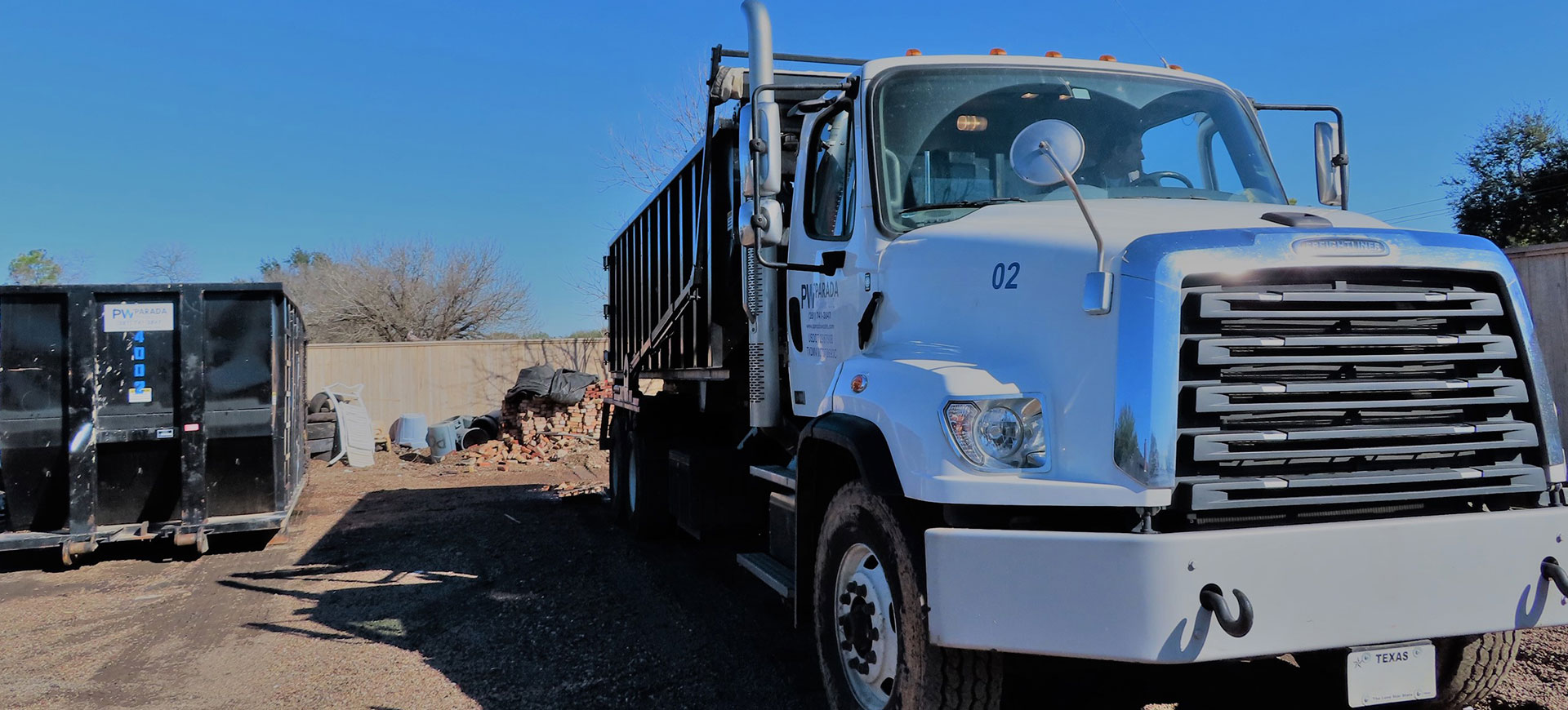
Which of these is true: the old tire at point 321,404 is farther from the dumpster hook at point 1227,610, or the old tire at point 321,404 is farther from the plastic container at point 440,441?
the dumpster hook at point 1227,610

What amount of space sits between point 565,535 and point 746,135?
5257 mm

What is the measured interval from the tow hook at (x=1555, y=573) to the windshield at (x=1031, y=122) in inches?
73.3

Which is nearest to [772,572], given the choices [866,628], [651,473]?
[866,628]

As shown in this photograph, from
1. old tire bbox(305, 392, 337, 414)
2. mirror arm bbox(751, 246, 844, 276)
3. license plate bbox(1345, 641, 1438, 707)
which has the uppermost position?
mirror arm bbox(751, 246, 844, 276)

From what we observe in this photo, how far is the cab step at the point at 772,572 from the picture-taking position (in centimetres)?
454

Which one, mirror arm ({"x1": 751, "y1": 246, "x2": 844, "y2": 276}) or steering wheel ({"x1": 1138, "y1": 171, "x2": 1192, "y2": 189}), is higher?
steering wheel ({"x1": 1138, "y1": 171, "x2": 1192, "y2": 189})

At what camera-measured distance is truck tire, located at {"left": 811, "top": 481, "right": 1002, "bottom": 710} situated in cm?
328

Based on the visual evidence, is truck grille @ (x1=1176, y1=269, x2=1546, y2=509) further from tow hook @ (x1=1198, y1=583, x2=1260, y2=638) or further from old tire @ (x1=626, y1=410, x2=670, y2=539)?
old tire @ (x1=626, y1=410, x2=670, y2=539)

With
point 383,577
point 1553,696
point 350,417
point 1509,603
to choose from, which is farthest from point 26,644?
point 350,417

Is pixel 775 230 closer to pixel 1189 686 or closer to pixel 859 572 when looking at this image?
pixel 859 572

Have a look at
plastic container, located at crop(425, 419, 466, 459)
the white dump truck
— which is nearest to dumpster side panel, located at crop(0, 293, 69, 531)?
the white dump truck

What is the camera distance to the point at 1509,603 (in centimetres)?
306

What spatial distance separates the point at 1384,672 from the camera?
3.03 metres

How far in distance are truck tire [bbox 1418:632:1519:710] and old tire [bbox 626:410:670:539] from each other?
19.4 feet
